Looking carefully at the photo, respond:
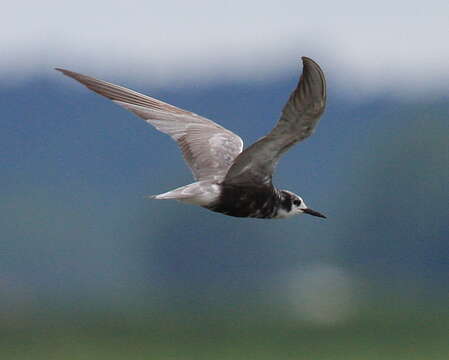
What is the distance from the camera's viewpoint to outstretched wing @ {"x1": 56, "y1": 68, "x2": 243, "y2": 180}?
705cm

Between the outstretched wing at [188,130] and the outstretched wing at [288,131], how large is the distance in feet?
1.15

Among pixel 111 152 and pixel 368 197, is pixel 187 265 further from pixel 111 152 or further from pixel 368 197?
pixel 111 152

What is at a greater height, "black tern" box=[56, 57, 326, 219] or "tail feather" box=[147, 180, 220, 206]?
"black tern" box=[56, 57, 326, 219]

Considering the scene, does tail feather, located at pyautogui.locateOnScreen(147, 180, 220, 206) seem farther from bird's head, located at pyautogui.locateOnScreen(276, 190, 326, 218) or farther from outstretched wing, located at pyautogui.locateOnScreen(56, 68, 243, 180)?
bird's head, located at pyautogui.locateOnScreen(276, 190, 326, 218)

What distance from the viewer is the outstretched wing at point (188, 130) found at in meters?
7.05

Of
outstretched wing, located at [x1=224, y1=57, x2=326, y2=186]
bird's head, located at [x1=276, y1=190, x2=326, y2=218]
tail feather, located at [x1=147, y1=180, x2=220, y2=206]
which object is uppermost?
outstretched wing, located at [x1=224, y1=57, x2=326, y2=186]

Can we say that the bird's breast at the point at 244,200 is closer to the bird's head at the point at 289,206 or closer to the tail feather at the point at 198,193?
the tail feather at the point at 198,193

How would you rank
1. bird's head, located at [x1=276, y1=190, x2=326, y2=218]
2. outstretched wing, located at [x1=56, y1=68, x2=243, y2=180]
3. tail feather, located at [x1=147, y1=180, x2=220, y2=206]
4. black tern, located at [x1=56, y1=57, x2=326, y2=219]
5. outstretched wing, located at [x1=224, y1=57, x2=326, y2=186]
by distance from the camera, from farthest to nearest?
outstretched wing, located at [x1=56, y1=68, x2=243, y2=180], bird's head, located at [x1=276, y1=190, x2=326, y2=218], tail feather, located at [x1=147, y1=180, x2=220, y2=206], black tern, located at [x1=56, y1=57, x2=326, y2=219], outstretched wing, located at [x1=224, y1=57, x2=326, y2=186]

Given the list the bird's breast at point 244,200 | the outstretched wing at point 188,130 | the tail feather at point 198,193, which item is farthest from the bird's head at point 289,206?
the tail feather at point 198,193

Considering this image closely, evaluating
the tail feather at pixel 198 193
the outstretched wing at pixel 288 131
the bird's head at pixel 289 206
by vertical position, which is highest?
the outstretched wing at pixel 288 131

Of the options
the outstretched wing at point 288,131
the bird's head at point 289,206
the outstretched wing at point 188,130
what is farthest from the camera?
the outstretched wing at point 188,130

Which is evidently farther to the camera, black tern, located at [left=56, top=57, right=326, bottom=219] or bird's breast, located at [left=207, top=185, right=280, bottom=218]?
bird's breast, located at [left=207, top=185, right=280, bottom=218]

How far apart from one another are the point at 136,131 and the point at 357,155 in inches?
204

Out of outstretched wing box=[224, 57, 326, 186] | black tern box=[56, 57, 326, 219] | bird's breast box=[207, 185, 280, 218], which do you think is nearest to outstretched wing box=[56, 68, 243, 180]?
black tern box=[56, 57, 326, 219]
